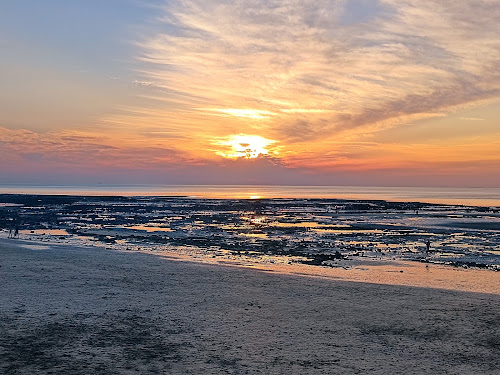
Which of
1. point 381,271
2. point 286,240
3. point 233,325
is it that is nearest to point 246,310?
point 233,325

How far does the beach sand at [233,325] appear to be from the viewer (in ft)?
38.3

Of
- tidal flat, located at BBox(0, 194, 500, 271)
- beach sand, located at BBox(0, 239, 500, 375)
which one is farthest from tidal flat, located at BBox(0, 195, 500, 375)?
tidal flat, located at BBox(0, 194, 500, 271)

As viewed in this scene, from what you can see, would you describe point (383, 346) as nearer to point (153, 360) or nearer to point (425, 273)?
point (153, 360)

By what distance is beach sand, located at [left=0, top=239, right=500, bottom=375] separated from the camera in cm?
1168

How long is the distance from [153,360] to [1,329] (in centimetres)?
532

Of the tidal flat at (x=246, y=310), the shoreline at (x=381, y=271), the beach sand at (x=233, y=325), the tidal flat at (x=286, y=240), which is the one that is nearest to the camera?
the beach sand at (x=233, y=325)

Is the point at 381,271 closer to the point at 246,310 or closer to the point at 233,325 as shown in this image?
the point at 246,310

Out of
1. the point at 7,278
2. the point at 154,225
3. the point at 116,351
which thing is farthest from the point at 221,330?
the point at 154,225

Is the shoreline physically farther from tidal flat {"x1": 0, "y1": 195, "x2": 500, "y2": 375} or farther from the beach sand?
the beach sand

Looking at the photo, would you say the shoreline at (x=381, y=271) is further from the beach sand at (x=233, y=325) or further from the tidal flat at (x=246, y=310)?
the beach sand at (x=233, y=325)

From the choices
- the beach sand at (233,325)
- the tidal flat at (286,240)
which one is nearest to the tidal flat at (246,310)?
the beach sand at (233,325)

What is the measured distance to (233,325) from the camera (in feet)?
49.0

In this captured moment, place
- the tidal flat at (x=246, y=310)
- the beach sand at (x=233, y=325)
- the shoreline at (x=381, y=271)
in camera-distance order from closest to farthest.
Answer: the beach sand at (x=233, y=325), the tidal flat at (x=246, y=310), the shoreline at (x=381, y=271)

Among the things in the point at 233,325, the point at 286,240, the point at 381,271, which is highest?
the point at 286,240
